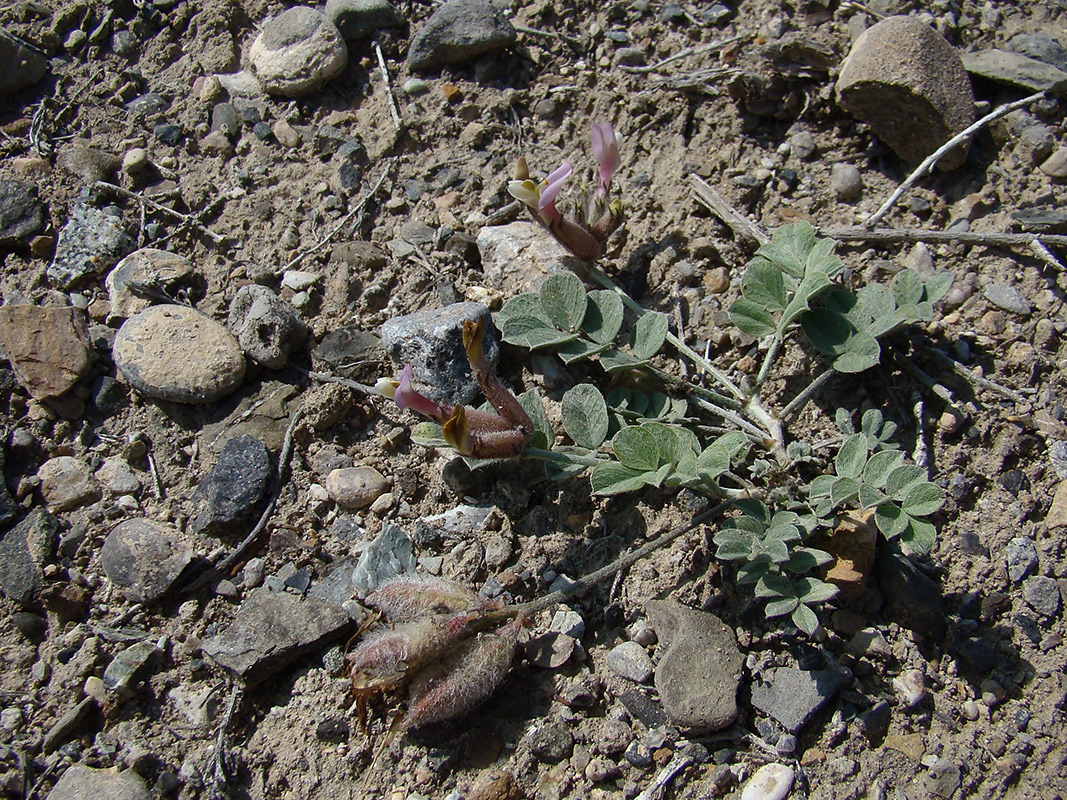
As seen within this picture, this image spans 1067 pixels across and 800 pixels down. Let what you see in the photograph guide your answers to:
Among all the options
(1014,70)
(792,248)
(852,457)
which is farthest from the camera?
(1014,70)

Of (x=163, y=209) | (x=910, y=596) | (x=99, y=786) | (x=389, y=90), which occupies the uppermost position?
(x=389, y=90)

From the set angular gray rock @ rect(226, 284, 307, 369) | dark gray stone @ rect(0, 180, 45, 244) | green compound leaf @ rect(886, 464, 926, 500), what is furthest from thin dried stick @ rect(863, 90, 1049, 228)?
dark gray stone @ rect(0, 180, 45, 244)

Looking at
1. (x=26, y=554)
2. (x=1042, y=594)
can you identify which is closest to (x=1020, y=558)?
(x=1042, y=594)

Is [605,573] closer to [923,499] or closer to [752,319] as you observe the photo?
[923,499]

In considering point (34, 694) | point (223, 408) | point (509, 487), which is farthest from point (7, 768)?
point (509, 487)

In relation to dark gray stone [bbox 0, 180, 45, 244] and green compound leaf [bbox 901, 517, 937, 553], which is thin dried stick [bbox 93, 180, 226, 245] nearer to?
dark gray stone [bbox 0, 180, 45, 244]
